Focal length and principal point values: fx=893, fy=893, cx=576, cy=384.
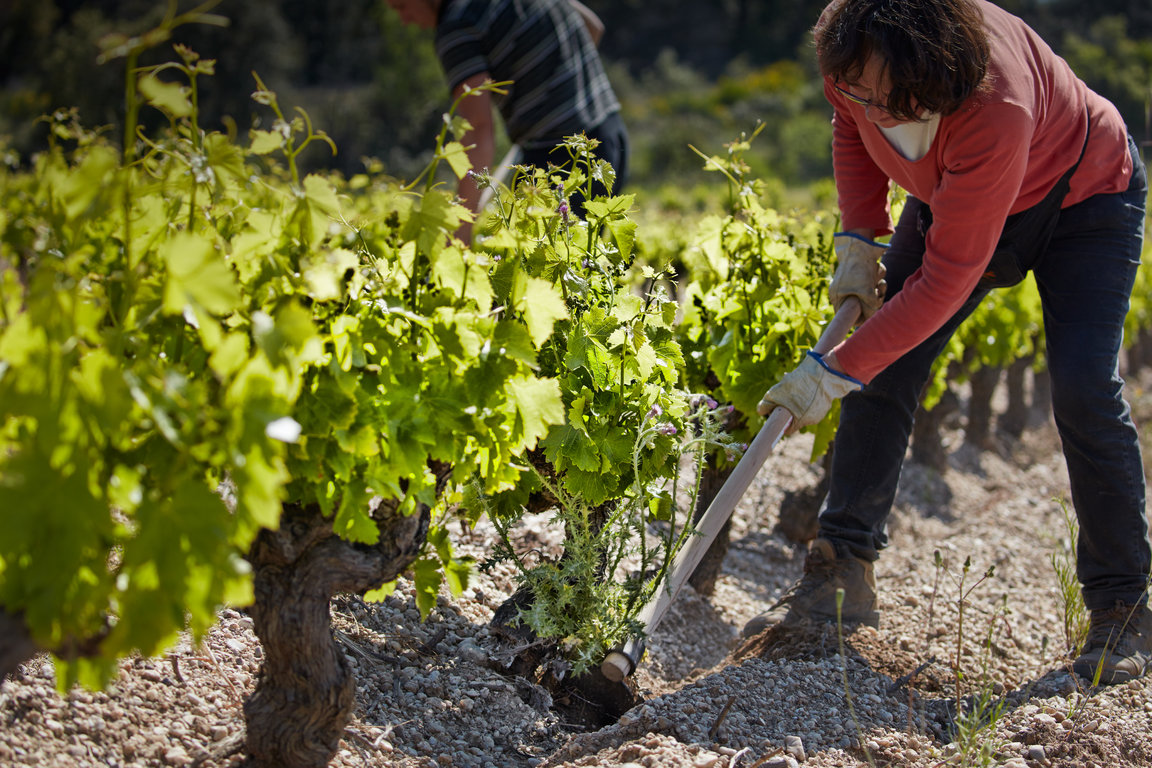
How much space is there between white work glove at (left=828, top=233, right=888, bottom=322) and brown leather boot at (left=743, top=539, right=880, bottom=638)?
2.52 feet

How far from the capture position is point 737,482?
7.55 ft

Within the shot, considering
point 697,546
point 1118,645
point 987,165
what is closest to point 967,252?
point 987,165

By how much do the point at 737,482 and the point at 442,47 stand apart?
86.6 inches

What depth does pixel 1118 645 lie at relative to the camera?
2.52 m

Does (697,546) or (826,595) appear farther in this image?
(826,595)

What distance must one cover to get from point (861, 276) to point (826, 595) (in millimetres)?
981

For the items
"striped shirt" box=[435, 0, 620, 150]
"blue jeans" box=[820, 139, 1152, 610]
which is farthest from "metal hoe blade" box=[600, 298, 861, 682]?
"striped shirt" box=[435, 0, 620, 150]

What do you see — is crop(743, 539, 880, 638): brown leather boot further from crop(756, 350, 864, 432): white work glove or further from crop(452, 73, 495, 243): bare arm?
crop(452, 73, 495, 243): bare arm

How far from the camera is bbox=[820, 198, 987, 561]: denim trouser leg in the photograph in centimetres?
276

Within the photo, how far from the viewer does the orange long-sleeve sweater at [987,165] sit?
210 cm

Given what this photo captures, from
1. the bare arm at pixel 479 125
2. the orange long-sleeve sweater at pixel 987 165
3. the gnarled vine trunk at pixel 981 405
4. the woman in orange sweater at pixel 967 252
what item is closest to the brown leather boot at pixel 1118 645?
the woman in orange sweater at pixel 967 252

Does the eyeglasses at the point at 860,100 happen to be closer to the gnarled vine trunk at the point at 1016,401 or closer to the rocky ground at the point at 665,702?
the rocky ground at the point at 665,702

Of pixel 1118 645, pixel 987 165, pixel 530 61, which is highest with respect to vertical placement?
pixel 530 61

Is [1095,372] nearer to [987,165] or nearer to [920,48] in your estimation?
[987,165]
